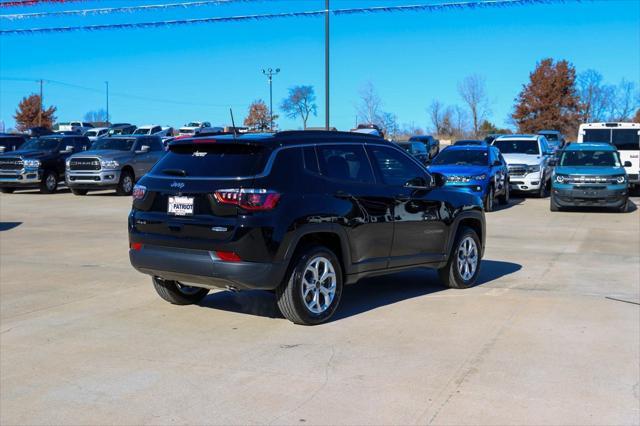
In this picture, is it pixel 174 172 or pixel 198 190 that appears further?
pixel 174 172

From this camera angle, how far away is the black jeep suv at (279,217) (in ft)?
20.9

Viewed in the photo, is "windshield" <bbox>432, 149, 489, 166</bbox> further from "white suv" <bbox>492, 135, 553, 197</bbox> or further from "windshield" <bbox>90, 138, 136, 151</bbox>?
"windshield" <bbox>90, 138, 136, 151</bbox>

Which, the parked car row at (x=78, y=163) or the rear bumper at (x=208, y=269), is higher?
the parked car row at (x=78, y=163)

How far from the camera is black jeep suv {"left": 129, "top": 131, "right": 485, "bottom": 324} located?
20.9ft

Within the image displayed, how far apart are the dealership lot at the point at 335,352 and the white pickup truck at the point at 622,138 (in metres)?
14.3

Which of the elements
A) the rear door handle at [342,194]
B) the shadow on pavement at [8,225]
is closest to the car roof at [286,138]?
the rear door handle at [342,194]

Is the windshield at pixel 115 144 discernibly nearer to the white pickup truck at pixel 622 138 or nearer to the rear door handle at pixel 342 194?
the white pickup truck at pixel 622 138

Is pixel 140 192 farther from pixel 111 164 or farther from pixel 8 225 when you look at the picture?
pixel 111 164

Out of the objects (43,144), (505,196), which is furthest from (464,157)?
(43,144)

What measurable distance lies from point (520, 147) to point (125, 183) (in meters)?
12.7

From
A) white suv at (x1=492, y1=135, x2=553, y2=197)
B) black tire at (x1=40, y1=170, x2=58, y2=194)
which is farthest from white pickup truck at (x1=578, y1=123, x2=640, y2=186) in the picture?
black tire at (x1=40, y1=170, x2=58, y2=194)

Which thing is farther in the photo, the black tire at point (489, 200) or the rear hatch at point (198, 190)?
the black tire at point (489, 200)

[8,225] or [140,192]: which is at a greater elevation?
[140,192]

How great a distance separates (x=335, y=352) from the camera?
6094mm
